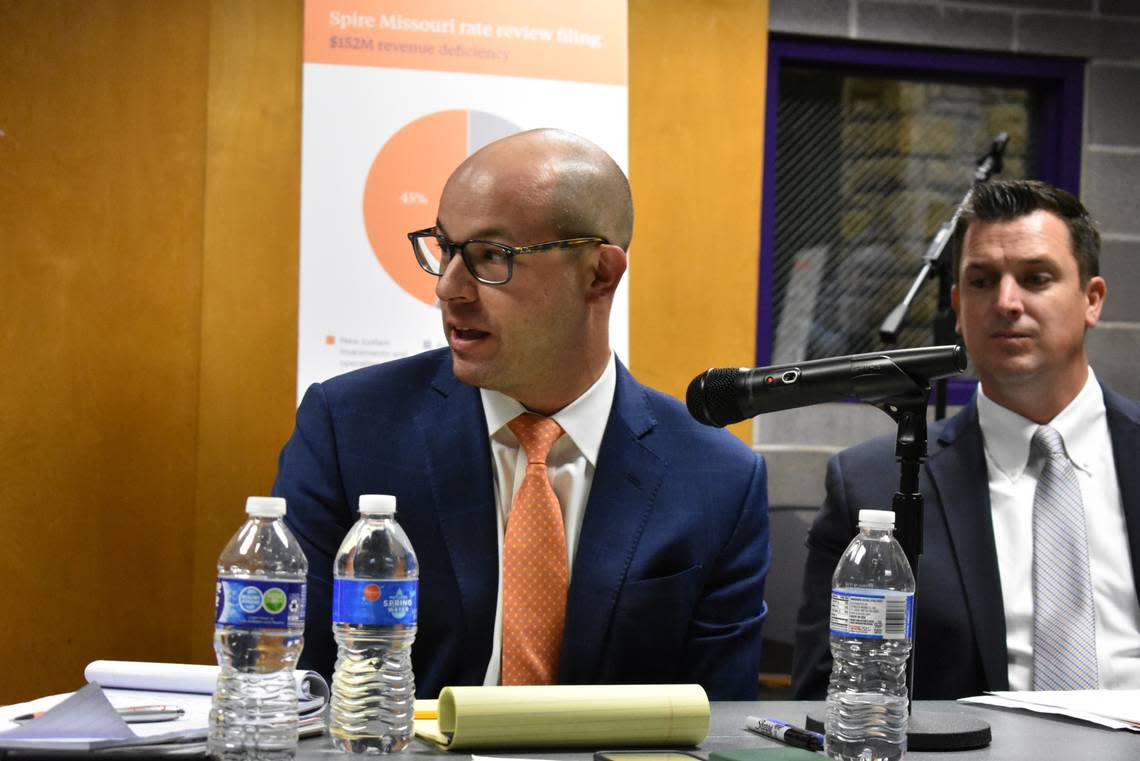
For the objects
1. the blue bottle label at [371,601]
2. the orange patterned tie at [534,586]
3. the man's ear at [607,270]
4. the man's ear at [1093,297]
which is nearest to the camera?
the blue bottle label at [371,601]

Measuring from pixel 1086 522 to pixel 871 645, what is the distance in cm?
98

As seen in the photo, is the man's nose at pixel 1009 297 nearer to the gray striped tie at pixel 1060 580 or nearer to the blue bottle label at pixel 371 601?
the gray striped tie at pixel 1060 580

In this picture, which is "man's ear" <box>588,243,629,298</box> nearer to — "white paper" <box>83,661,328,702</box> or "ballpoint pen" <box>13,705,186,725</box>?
"white paper" <box>83,661,328,702</box>

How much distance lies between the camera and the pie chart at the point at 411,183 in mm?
2932

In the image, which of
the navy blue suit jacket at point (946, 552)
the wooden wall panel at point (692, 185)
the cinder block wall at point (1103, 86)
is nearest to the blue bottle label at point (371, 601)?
the navy blue suit jacket at point (946, 552)

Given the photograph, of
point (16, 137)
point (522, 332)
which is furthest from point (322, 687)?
point (16, 137)

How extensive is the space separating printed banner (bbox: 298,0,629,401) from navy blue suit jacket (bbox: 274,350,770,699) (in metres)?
0.94

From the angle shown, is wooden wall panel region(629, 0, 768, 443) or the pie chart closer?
the pie chart

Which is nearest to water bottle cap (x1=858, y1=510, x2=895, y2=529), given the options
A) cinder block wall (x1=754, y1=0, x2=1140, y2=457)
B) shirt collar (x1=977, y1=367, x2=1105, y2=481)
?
shirt collar (x1=977, y1=367, x2=1105, y2=481)

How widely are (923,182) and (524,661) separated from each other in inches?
124

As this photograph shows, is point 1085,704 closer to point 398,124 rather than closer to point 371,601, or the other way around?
point 371,601

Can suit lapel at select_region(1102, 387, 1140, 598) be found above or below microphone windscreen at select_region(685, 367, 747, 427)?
below

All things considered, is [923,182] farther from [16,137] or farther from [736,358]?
[16,137]

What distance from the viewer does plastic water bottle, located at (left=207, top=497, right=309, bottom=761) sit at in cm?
116
